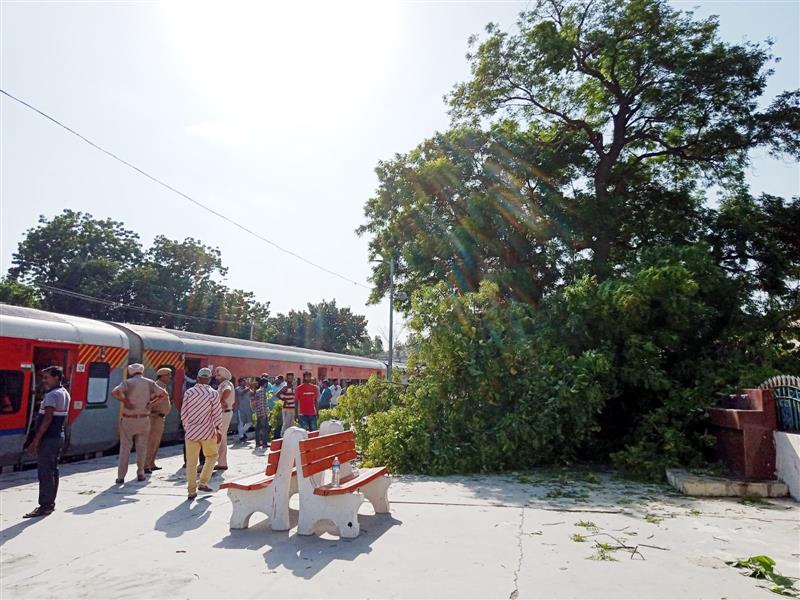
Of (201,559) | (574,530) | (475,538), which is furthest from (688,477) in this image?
(201,559)

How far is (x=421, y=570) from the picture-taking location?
4.80 metres

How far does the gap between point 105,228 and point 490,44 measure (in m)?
38.2

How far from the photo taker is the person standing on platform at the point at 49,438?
22.5 feet

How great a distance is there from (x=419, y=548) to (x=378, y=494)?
4.60 feet

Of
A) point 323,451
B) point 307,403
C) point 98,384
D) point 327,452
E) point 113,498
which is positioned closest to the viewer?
point 323,451

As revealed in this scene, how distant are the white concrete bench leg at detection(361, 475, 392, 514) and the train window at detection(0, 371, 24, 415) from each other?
7.12 meters

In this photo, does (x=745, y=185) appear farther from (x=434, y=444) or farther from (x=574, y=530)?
(x=574, y=530)

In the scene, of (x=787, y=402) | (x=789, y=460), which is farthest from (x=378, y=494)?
(x=787, y=402)

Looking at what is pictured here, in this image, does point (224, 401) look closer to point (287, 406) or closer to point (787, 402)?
point (287, 406)

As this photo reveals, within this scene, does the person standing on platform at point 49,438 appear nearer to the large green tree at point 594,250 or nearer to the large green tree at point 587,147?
the large green tree at point 594,250

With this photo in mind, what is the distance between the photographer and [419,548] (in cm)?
545

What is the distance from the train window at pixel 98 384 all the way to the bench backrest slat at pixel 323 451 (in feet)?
24.9

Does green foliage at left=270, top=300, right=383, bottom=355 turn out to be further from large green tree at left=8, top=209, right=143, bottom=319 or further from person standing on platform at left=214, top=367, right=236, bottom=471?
person standing on platform at left=214, top=367, right=236, bottom=471

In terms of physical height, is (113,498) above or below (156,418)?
below
